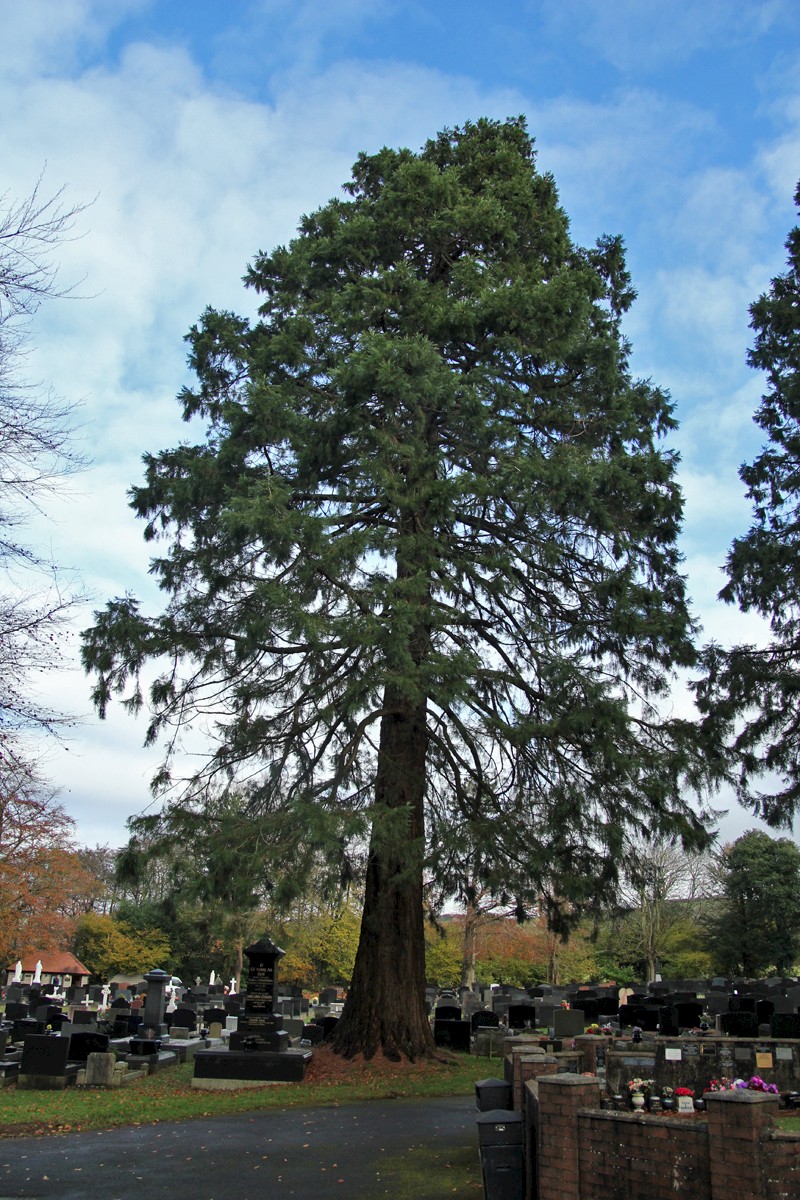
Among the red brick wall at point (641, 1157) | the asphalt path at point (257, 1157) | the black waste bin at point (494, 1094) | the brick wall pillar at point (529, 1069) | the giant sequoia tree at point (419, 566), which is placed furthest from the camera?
the giant sequoia tree at point (419, 566)

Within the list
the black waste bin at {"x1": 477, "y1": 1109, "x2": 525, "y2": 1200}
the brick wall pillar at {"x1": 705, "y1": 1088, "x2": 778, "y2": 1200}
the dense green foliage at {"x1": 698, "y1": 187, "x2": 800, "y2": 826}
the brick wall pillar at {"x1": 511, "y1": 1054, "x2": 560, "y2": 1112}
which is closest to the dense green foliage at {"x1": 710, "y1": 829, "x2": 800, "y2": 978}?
the dense green foliage at {"x1": 698, "y1": 187, "x2": 800, "y2": 826}

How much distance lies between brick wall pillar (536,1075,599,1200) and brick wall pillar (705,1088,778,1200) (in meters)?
1.02

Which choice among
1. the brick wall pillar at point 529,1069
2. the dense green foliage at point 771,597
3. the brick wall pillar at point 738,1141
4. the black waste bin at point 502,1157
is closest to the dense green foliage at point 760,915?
the dense green foliage at point 771,597

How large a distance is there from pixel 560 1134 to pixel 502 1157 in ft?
1.99

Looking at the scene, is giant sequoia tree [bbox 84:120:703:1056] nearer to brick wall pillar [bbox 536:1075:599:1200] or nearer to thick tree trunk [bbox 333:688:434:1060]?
thick tree trunk [bbox 333:688:434:1060]

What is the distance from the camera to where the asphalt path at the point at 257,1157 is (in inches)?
313

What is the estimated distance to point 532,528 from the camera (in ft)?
50.9

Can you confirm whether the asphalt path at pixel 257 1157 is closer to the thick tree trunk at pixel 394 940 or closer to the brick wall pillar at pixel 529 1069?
the brick wall pillar at pixel 529 1069

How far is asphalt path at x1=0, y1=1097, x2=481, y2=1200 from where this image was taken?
7.96 m

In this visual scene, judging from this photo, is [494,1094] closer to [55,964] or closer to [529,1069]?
[529,1069]

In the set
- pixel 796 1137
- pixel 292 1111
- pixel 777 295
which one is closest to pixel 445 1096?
pixel 292 1111

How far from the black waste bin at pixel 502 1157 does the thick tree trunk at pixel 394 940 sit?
25.3 ft

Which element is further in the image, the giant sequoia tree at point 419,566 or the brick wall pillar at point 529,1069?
the giant sequoia tree at point 419,566

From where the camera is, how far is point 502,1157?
693cm
